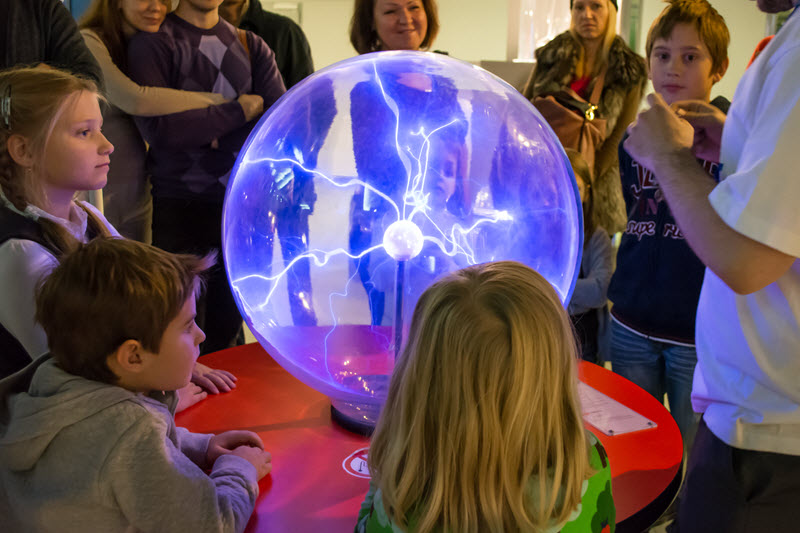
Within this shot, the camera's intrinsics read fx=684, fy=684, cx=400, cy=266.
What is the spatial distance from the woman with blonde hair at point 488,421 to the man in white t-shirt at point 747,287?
0.30m

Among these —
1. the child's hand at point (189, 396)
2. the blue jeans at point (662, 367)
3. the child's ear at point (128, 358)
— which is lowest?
the blue jeans at point (662, 367)

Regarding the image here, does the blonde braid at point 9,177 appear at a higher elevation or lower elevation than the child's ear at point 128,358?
higher

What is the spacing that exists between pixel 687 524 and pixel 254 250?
0.94 metres

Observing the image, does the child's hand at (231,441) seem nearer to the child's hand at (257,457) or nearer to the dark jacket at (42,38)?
the child's hand at (257,457)

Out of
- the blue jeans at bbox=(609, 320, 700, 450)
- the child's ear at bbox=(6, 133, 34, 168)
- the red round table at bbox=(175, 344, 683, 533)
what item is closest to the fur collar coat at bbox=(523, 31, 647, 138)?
the blue jeans at bbox=(609, 320, 700, 450)

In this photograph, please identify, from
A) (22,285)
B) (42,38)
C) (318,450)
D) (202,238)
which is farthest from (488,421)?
(42,38)

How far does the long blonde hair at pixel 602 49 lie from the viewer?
10.1 feet

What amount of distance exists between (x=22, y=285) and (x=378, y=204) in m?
0.71

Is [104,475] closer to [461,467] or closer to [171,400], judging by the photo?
[171,400]

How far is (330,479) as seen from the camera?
1.18 meters

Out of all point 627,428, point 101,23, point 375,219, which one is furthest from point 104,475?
point 101,23

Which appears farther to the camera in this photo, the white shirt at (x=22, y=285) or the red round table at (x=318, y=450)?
the white shirt at (x=22, y=285)

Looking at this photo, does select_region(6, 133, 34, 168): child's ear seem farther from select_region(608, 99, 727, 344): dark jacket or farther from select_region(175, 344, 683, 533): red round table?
select_region(608, 99, 727, 344): dark jacket

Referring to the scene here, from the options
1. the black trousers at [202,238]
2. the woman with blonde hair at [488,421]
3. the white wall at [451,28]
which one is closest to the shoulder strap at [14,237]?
the woman with blonde hair at [488,421]
